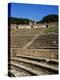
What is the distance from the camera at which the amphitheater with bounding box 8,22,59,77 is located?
2.81m

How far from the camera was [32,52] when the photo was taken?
2.91 m

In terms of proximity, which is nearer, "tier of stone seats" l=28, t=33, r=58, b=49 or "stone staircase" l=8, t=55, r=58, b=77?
"stone staircase" l=8, t=55, r=58, b=77

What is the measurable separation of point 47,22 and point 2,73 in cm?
92

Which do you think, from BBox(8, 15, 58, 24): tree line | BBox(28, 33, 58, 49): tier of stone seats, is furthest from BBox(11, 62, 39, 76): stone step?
BBox(8, 15, 58, 24): tree line

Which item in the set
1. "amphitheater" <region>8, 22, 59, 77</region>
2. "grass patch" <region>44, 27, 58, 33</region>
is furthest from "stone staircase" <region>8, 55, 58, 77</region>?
"grass patch" <region>44, 27, 58, 33</region>

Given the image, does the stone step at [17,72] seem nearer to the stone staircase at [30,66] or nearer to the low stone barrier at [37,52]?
the stone staircase at [30,66]

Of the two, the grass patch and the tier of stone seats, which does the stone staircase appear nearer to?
the tier of stone seats

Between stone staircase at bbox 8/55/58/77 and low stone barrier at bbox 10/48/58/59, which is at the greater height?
low stone barrier at bbox 10/48/58/59

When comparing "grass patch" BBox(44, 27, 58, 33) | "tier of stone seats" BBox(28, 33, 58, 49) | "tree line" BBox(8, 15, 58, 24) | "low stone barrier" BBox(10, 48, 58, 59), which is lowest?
"low stone barrier" BBox(10, 48, 58, 59)

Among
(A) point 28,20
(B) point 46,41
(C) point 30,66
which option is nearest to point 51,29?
(B) point 46,41

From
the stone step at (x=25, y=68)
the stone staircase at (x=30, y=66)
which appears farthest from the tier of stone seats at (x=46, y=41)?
the stone step at (x=25, y=68)

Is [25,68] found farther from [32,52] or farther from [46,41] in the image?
[46,41]

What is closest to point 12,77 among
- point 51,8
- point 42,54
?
point 42,54

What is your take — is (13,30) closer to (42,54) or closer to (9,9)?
(9,9)
